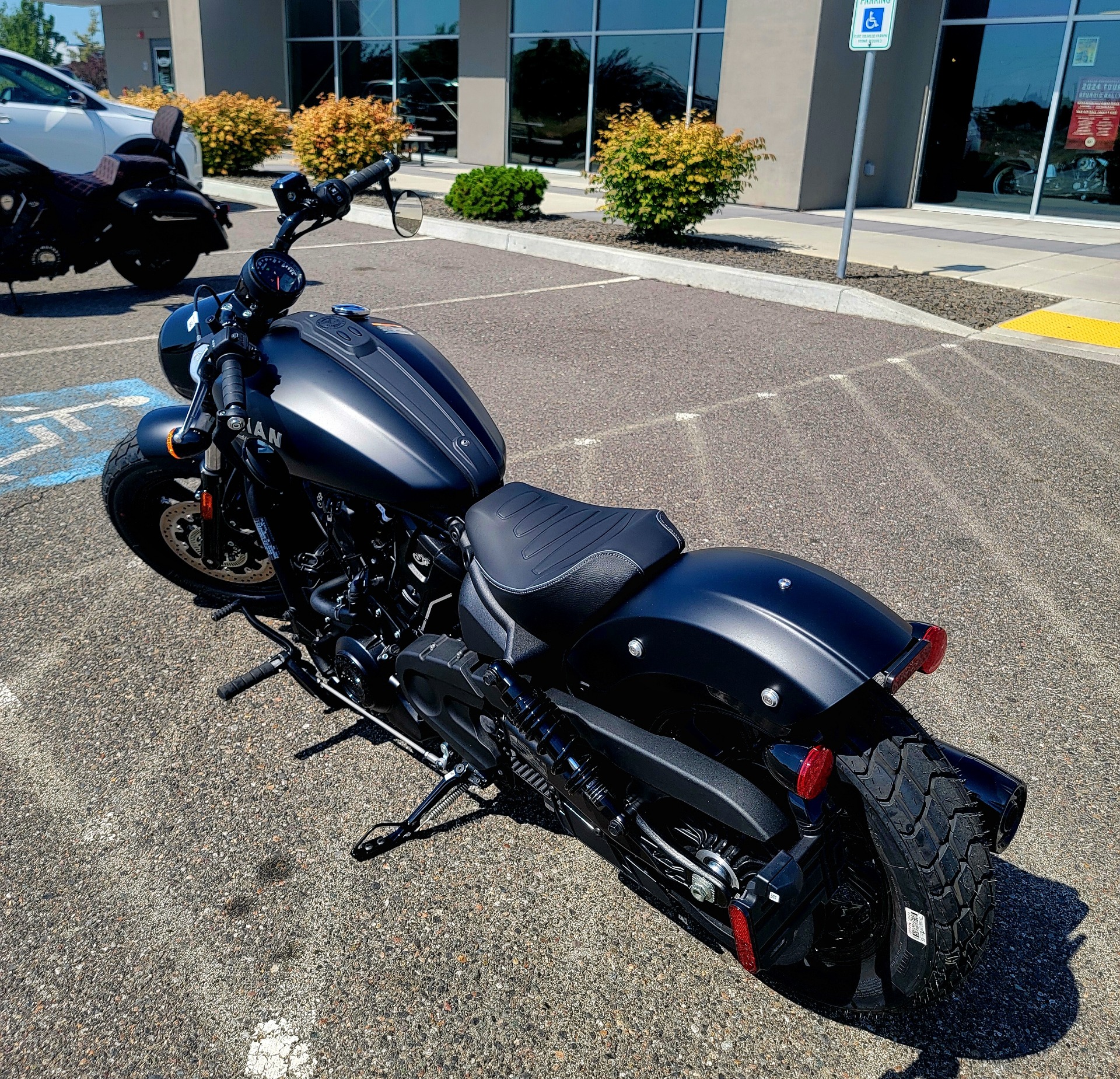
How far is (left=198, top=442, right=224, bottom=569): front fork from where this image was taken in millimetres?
2965

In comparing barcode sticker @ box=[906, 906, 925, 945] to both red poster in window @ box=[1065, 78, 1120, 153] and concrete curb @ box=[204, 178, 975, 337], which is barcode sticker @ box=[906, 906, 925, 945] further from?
red poster in window @ box=[1065, 78, 1120, 153]

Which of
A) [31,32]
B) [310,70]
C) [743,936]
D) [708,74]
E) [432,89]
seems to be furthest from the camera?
[31,32]

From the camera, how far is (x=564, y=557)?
2141 mm

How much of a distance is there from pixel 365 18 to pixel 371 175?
23.8 metres

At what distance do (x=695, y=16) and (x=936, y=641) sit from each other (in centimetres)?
1758

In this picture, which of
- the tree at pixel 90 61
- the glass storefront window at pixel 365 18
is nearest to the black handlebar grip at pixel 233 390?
the glass storefront window at pixel 365 18

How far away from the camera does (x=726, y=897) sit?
1.96 meters

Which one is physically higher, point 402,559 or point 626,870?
point 402,559

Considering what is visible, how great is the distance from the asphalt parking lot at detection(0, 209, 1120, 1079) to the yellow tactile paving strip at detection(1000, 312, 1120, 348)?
2363 millimetres

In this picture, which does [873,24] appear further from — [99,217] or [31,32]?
[31,32]

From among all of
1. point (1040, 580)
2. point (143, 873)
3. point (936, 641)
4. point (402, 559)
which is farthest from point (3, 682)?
point (1040, 580)

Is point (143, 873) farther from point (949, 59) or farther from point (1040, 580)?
point (949, 59)

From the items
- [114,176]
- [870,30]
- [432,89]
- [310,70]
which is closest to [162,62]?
[310,70]

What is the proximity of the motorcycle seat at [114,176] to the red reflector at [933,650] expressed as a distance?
8.47 meters
